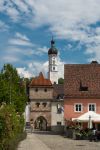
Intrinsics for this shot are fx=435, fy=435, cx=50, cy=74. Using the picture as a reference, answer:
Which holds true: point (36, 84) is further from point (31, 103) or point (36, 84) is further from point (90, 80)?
point (90, 80)

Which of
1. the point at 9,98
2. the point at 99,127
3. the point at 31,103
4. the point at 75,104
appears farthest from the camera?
the point at 31,103

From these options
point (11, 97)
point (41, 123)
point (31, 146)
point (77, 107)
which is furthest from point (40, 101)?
point (31, 146)

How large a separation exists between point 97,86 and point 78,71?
168 inches

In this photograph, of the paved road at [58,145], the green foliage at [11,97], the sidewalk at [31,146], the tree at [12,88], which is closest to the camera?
the green foliage at [11,97]

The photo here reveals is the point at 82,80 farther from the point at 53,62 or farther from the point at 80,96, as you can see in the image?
the point at 53,62

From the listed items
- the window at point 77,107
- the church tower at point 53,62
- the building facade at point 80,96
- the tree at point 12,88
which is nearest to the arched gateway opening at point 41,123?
the tree at point 12,88

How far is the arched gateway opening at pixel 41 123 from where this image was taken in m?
90.7

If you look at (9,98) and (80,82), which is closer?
(9,98)

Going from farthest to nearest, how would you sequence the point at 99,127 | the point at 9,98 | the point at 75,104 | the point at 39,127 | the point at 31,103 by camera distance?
1. the point at 39,127
2. the point at 31,103
3. the point at 75,104
4. the point at 99,127
5. the point at 9,98

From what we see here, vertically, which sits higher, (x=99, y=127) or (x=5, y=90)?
(x=5, y=90)

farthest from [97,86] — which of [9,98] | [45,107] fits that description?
[45,107]

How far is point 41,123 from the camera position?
95125 millimetres

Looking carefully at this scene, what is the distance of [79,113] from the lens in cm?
6203

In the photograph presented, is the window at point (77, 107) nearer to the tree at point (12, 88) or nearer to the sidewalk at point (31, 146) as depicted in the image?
the tree at point (12, 88)
